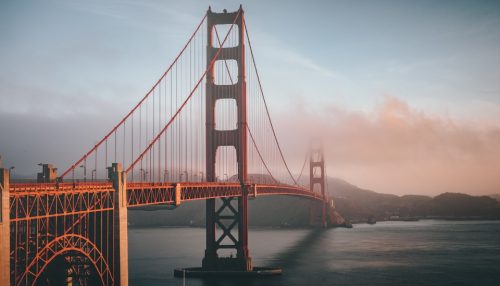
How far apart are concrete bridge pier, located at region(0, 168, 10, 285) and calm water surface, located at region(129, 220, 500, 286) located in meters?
31.4

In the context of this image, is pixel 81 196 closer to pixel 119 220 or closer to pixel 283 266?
pixel 119 220

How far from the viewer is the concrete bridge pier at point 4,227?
2106 centimetres

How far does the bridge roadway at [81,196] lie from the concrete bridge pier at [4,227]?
732 millimetres

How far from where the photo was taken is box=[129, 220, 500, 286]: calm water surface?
56.6m

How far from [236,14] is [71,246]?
1559 inches

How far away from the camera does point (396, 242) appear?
100 metres

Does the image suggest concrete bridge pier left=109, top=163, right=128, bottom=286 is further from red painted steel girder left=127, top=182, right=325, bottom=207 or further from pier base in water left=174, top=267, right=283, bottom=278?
pier base in water left=174, top=267, right=283, bottom=278

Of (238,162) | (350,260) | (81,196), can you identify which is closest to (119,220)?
(81,196)

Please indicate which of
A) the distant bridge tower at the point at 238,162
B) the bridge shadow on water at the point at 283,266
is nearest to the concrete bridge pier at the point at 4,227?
the bridge shadow on water at the point at 283,266

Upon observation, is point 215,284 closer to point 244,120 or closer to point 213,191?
point 213,191

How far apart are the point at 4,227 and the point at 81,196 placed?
5.60 m

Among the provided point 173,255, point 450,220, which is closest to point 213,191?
point 173,255

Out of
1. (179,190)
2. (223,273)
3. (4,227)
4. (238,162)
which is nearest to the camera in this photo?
(4,227)

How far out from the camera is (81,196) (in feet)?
87.4
